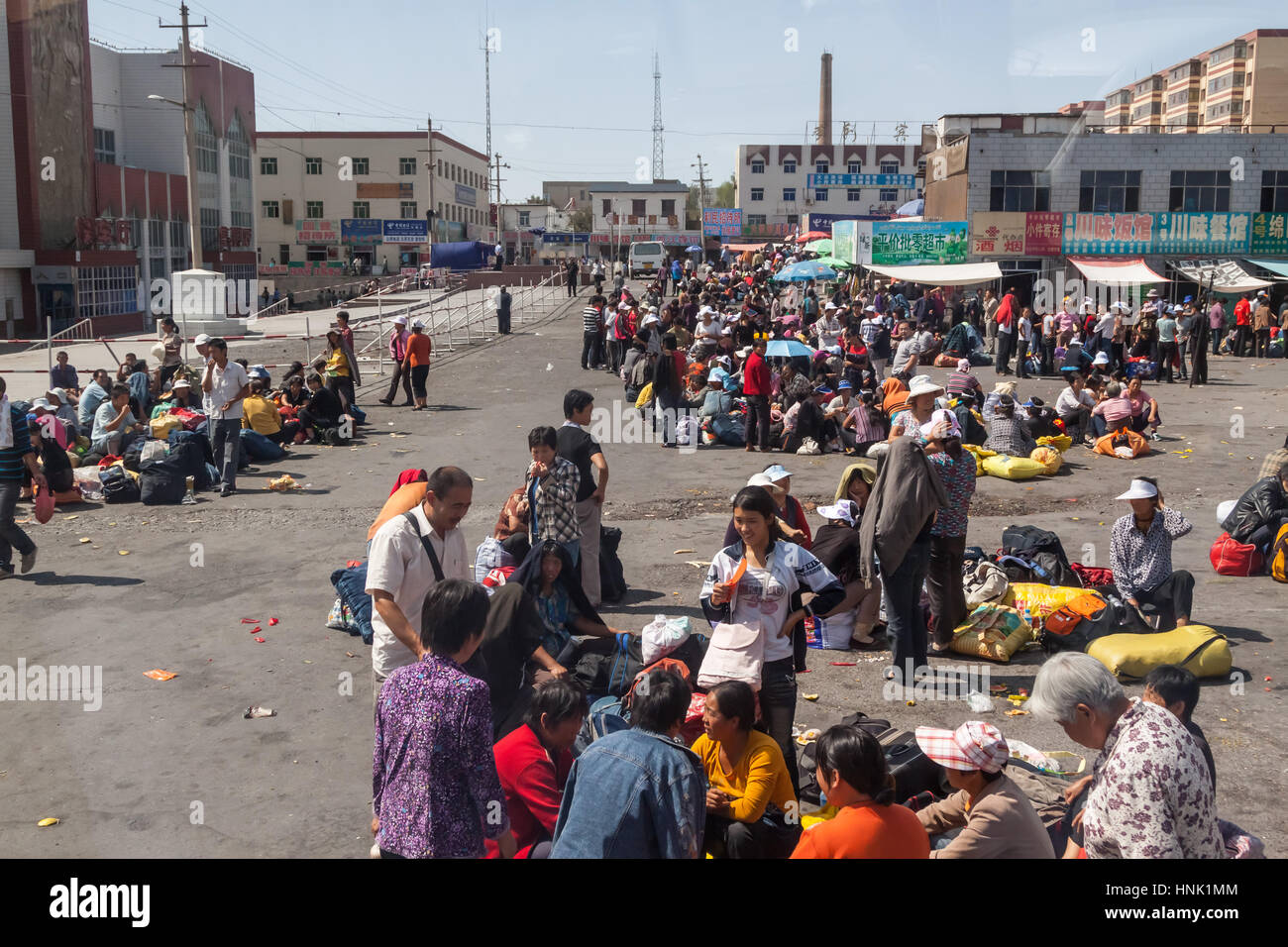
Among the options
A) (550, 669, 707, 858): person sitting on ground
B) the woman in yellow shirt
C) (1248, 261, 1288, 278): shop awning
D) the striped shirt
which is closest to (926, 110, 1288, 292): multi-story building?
(1248, 261, 1288, 278): shop awning

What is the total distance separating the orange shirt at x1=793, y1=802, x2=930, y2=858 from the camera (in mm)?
3555

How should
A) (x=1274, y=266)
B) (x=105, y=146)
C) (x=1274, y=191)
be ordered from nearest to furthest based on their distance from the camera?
(x=1274, y=266) → (x=1274, y=191) → (x=105, y=146)

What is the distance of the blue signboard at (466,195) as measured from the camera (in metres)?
93.8

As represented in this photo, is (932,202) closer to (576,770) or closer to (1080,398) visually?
(1080,398)

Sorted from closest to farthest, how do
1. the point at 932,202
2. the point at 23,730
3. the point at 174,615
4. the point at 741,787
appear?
the point at 741,787 < the point at 23,730 < the point at 174,615 < the point at 932,202

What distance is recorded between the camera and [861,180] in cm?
9081

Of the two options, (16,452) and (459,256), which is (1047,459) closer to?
(16,452)

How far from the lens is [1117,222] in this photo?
37094mm

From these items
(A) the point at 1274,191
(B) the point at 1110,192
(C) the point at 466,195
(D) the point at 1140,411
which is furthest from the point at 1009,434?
(C) the point at 466,195

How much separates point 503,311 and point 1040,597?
88.7 ft

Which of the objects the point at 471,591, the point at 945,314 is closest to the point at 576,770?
the point at 471,591

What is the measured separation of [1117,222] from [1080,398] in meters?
23.8

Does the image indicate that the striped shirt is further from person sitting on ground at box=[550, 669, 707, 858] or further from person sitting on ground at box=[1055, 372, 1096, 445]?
person sitting on ground at box=[1055, 372, 1096, 445]

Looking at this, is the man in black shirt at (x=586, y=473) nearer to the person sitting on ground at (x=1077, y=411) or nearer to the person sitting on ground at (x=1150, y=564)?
the person sitting on ground at (x=1150, y=564)
